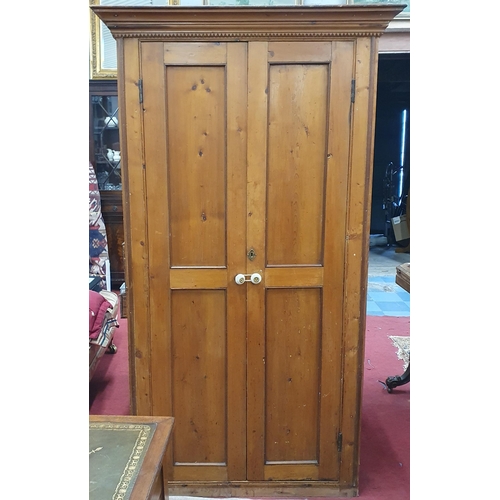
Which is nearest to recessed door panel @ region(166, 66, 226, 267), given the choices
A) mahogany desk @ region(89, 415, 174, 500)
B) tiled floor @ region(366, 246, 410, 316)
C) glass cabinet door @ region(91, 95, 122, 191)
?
mahogany desk @ region(89, 415, 174, 500)

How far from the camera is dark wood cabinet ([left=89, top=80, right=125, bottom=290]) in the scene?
4.86 meters

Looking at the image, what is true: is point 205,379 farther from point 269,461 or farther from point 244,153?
point 244,153

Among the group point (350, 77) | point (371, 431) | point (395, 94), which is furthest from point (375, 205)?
point (350, 77)

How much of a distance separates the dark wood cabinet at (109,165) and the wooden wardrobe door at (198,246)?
3237 millimetres

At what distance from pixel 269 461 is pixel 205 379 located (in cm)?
45

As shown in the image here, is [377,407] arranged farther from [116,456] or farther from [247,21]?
[247,21]

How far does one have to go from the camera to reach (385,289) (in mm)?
5434

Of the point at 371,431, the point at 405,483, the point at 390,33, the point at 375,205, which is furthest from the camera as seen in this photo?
the point at 375,205

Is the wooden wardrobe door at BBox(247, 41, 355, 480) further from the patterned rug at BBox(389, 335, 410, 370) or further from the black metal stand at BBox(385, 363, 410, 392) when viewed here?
the patterned rug at BBox(389, 335, 410, 370)

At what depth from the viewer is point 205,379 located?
192 cm

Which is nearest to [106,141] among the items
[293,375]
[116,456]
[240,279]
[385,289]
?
[385,289]

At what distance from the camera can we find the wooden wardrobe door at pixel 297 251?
1718 mm

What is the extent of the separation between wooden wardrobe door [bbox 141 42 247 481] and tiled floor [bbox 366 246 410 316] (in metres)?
2.89

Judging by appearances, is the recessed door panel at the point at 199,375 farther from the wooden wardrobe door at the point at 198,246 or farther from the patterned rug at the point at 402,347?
the patterned rug at the point at 402,347
